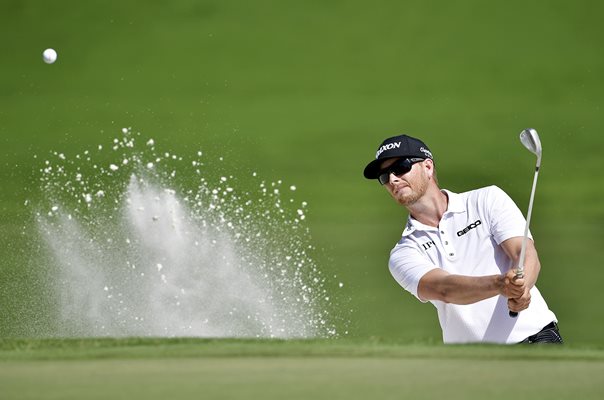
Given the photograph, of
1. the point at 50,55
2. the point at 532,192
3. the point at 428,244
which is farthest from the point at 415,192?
the point at 50,55

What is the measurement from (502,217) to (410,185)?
9.2 inches

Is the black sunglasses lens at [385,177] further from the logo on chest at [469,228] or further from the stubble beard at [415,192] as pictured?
the logo on chest at [469,228]

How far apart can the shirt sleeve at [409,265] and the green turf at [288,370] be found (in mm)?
675

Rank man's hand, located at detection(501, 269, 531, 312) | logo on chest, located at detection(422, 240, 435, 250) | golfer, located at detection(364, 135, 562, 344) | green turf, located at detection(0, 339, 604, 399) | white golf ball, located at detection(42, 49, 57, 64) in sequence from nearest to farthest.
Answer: green turf, located at detection(0, 339, 604, 399), man's hand, located at detection(501, 269, 531, 312), golfer, located at detection(364, 135, 562, 344), logo on chest, located at detection(422, 240, 435, 250), white golf ball, located at detection(42, 49, 57, 64)

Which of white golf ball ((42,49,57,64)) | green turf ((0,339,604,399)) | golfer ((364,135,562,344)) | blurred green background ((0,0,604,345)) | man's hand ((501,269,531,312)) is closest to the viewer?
green turf ((0,339,604,399))

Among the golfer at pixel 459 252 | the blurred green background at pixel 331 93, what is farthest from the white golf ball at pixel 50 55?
the golfer at pixel 459 252

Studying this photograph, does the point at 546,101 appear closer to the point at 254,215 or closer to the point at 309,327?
the point at 254,215

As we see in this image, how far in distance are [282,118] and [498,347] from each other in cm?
358

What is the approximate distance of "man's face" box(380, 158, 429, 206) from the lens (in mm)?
2777

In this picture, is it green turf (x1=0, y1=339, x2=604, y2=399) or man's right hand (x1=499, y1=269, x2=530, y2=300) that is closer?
green turf (x1=0, y1=339, x2=604, y2=399)

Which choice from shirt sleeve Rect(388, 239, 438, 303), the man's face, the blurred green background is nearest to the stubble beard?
the man's face

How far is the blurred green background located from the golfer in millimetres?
2037

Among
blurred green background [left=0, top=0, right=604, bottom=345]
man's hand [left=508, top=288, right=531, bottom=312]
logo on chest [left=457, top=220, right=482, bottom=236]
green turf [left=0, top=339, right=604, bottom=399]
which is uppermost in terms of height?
blurred green background [left=0, top=0, right=604, bottom=345]

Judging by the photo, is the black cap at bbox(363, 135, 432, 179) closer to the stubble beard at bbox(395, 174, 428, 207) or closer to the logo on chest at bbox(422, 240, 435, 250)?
the stubble beard at bbox(395, 174, 428, 207)
